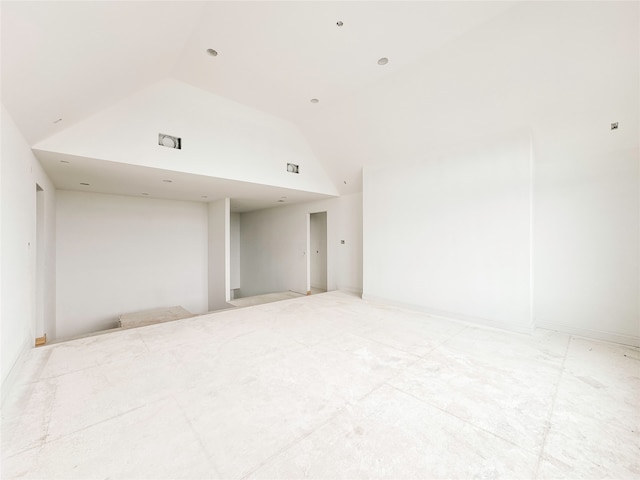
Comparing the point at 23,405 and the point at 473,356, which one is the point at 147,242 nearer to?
the point at 23,405

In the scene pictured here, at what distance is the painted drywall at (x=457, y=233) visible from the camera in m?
3.88

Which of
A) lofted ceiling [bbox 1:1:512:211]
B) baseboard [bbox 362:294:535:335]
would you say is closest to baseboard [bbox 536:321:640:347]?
baseboard [bbox 362:294:535:335]

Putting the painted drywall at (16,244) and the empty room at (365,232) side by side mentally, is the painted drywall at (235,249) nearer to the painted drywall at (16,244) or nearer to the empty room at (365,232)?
the empty room at (365,232)

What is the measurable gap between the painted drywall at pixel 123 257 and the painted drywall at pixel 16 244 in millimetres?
2860

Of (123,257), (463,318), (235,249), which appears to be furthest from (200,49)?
(235,249)

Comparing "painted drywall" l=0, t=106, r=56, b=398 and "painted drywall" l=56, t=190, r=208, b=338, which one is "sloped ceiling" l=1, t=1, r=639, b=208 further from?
"painted drywall" l=56, t=190, r=208, b=338

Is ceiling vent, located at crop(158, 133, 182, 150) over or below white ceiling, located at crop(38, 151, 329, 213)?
over

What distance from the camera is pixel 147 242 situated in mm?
6992

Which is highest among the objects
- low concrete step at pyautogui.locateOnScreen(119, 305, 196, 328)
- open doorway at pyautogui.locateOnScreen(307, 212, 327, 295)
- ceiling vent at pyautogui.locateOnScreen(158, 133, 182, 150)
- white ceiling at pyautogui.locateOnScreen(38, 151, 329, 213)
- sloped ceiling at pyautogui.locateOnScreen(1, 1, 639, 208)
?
sloped ceiling at pyautogui.locateOnScreen(1, 1, 639, 208)

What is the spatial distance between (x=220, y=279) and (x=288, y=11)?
231 inches

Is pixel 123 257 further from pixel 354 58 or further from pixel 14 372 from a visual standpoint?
pixel 354 58

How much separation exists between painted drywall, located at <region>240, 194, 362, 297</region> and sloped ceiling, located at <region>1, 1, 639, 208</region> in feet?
10.1

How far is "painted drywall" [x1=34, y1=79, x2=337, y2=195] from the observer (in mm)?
3562

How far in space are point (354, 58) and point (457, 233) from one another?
3.11m
